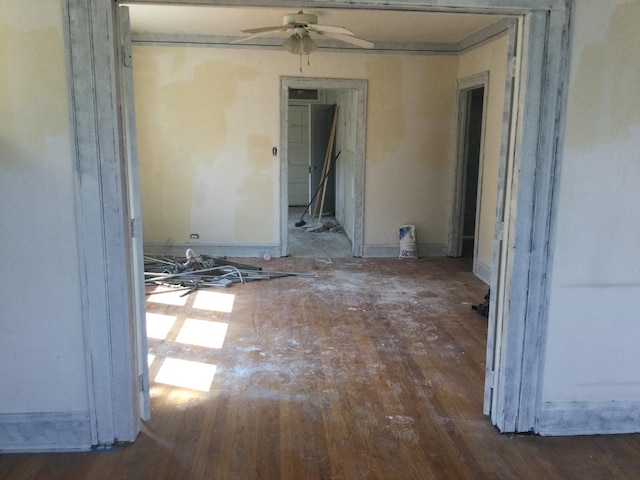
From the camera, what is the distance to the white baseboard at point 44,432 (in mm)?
2744

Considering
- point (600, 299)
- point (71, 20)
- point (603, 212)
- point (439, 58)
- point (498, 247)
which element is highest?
point (439, 58)

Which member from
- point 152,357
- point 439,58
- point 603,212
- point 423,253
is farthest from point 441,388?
point 439,58

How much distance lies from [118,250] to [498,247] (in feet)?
6.64

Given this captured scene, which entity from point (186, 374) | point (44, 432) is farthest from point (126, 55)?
point (186, 374)

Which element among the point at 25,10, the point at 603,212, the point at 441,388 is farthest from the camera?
the point at 441,388

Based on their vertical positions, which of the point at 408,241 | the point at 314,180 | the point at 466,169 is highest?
the point at 466,169

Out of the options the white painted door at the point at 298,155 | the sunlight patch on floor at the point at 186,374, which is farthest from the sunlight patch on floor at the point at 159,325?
the white painted door at the point at 298,155

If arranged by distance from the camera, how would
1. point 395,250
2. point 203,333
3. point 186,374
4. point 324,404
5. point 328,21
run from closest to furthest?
point 324,404, point 186,374, point 203,333, point 328,21, point 395,250

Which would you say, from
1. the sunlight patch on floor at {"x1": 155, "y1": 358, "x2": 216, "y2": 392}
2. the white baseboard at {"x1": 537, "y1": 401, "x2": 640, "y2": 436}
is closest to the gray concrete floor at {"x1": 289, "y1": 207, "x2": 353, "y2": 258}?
the sunlight patch on floor at {"x1": 155, "y1": 358, "x2": 216, "y2": 392}

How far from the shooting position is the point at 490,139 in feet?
19.8

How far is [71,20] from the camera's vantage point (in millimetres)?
2420

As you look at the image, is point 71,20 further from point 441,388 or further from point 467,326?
point 467,326

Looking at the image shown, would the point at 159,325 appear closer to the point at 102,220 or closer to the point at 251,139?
the point at 102,220

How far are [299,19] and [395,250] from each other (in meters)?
3.60
